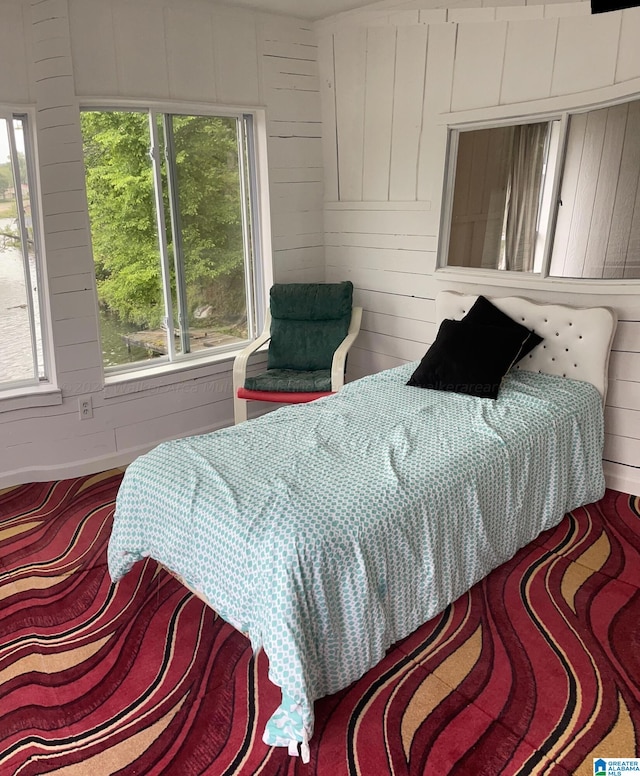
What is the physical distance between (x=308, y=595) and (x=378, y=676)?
1.55ft

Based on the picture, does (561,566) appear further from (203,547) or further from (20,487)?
(20,487)

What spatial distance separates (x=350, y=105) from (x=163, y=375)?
6.68 feet

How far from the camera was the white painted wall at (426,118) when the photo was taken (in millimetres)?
3037

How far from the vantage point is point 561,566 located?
2.69 m

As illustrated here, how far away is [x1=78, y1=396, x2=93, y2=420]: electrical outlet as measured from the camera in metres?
3.56

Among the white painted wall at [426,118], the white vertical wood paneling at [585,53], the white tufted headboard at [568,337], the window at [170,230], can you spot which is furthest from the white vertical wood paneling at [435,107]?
the window at [170,230]

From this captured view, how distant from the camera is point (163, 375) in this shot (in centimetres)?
382

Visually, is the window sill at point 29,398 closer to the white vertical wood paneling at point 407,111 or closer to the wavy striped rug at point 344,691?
the wavy striped rug at point 344,691

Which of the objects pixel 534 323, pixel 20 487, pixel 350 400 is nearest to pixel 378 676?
pixel 350 400

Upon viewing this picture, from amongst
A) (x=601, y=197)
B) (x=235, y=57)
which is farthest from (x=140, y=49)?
(x=601, y=197)

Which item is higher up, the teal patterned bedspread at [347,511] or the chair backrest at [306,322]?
the chair backrest at [306,322]

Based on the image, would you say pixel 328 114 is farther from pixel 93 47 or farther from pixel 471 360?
pixel 471 360

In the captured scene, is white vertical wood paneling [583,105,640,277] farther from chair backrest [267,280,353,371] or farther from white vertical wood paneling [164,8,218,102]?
white vertical wood paneling [164,8,218,102]

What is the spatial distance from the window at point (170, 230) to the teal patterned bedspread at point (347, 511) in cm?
138
